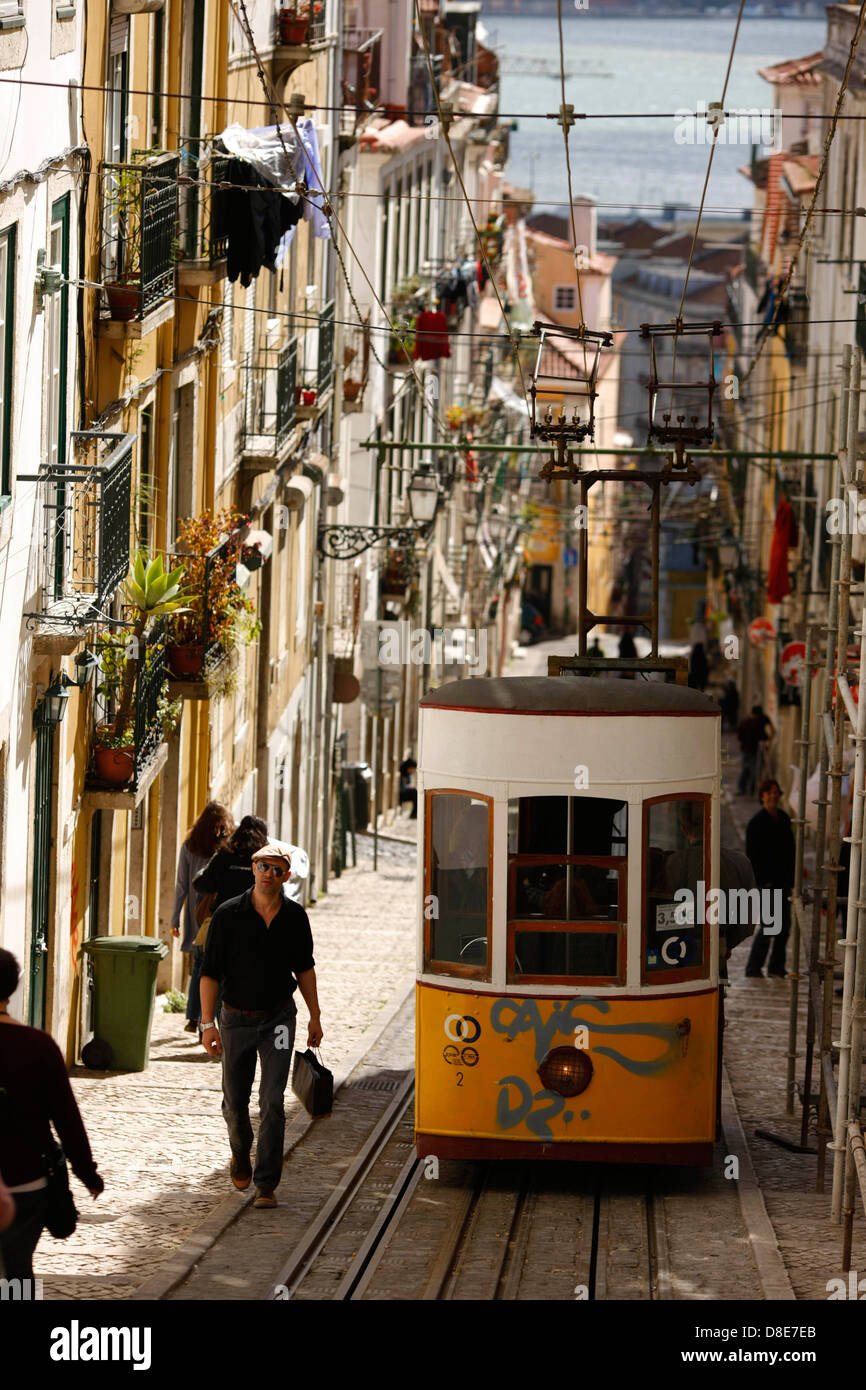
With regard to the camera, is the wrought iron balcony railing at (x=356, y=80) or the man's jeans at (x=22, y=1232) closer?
the man's jeans at (x=22, y=1232)

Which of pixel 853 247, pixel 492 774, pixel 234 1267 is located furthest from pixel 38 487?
pixel 853 247

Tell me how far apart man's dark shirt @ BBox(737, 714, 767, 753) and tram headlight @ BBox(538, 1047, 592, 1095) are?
2581cm

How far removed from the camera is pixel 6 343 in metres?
12.5

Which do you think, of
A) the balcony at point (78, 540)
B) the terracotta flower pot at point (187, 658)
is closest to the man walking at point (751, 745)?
the terracotta flower pot at point (187, 658)

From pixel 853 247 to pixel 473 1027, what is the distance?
20.5m

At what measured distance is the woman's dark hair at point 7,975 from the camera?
7.27 metres

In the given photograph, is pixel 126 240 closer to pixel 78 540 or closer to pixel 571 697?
pixel 78 540

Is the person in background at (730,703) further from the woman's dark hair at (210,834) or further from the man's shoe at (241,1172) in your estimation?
the man's shoe at (241,1172)

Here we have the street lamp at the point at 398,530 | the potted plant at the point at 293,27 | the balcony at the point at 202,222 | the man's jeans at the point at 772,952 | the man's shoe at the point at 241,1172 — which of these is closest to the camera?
the man's shoe at the point at 241,1172

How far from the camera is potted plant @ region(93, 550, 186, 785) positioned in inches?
589

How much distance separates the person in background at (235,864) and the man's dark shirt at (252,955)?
75.0 inches

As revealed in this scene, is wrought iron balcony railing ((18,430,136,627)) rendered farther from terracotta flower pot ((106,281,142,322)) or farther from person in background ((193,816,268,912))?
person in background ((193,816,268,912))
